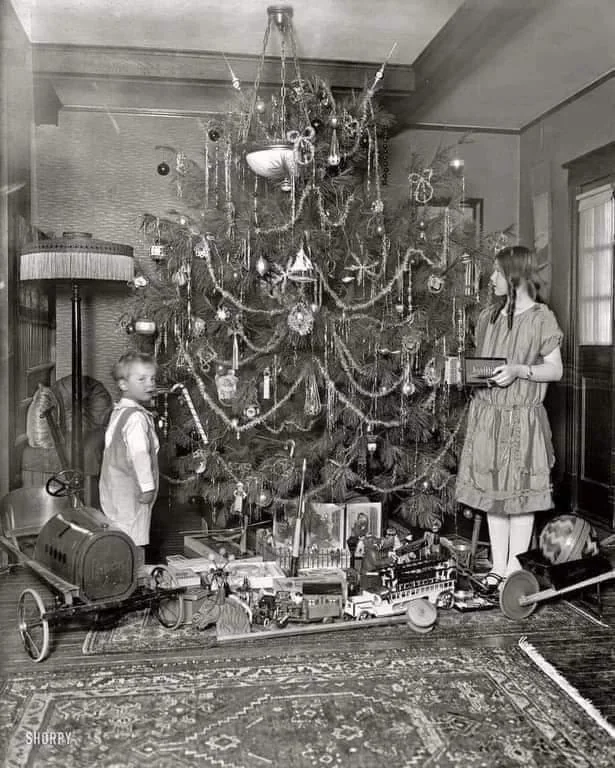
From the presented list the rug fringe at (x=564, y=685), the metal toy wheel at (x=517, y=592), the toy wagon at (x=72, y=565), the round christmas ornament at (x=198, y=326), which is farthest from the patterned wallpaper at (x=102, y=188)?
the rug fringe at (x=564, y=685)

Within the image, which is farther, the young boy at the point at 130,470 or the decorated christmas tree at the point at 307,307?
the decorated christmas tree at the point at 307,307

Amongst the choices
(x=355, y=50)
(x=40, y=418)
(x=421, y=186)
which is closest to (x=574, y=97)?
(x=421, y=186)

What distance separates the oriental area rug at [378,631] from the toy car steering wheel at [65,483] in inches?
19.2

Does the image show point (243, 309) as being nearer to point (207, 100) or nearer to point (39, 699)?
point (207, 100)

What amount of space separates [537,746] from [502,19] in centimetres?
265

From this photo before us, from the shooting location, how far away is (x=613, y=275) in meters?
3.61

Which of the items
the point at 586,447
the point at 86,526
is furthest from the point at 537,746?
the point at 586,447

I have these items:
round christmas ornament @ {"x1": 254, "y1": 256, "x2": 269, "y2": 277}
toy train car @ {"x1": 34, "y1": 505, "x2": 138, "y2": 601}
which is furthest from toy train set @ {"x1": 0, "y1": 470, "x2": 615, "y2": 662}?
round christmas ornament @ {"x1": 254, "y1": 256, "x2": 269, "y2": 277}

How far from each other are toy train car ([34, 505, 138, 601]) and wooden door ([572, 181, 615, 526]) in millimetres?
2134

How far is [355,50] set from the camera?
126 inches

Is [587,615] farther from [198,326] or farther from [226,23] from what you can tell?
[226,23]

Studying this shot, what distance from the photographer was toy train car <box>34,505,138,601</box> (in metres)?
2.49

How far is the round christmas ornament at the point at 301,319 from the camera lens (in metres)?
3.33

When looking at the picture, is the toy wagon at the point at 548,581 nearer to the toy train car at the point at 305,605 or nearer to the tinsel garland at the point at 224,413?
the toy train car at the point at 305,605
